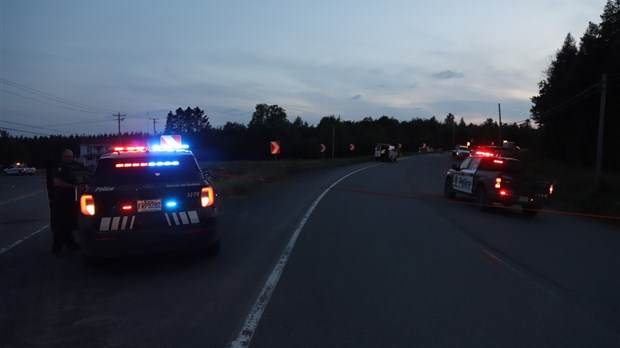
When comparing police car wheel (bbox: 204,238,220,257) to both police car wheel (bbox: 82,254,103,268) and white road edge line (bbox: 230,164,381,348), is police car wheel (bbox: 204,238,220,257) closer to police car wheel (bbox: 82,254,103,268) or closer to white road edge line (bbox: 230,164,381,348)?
white road edge line (bbox: 230,164,381,348)

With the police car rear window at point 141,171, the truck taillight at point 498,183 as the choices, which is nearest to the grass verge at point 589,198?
the truck taillight at point 498,183

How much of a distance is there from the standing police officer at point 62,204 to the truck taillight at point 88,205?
5.80 feet

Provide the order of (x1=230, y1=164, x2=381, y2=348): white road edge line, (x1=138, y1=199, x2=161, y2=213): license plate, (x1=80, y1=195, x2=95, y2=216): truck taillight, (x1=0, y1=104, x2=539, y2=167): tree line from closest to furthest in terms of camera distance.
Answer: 1. (x1=230, y1=164, x2=381, y2=348): white road edge line
2. (x1=80, y1=195, x2=95, y2=216): truck taillight
3. (x1=138, y1=199, x2=161, y2=213): license plate
4. (x1=0, y1=104, x2=539, y2=167): tree line

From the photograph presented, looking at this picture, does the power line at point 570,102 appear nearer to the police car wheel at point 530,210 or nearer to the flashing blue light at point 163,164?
the police car wheel at point 530,210

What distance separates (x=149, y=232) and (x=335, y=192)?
14723mm

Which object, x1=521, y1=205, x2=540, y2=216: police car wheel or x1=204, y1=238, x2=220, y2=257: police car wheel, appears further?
x1=521, y1=205, x2=540, y2=216: police car wheel

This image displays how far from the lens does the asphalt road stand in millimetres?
4809

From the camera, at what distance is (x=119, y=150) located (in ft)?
27.2

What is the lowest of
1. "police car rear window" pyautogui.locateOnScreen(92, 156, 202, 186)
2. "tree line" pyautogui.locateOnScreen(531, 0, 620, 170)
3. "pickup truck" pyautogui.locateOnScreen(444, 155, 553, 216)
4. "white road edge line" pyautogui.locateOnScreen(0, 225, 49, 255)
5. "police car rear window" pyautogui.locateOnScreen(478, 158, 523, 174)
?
"white road edge line" pyautogui.locateOnScreen(0, 225, 49, 255)

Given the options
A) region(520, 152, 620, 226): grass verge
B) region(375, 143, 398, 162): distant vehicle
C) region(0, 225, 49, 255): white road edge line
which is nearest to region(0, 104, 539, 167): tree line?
region(375, 143, 398, 162): distant vehicle

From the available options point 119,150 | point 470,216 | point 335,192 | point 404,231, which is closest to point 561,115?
point 335,192

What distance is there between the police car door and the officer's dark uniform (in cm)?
1207

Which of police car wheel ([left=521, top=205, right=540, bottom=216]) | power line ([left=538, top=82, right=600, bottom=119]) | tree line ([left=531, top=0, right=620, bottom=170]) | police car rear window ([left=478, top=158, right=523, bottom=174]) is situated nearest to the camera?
police car wheel ([left=521, top=205, right=540, bottom=216])

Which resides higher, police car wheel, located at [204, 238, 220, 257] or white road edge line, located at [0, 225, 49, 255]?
police car wheel, located at [204, 238, 220, 257]
